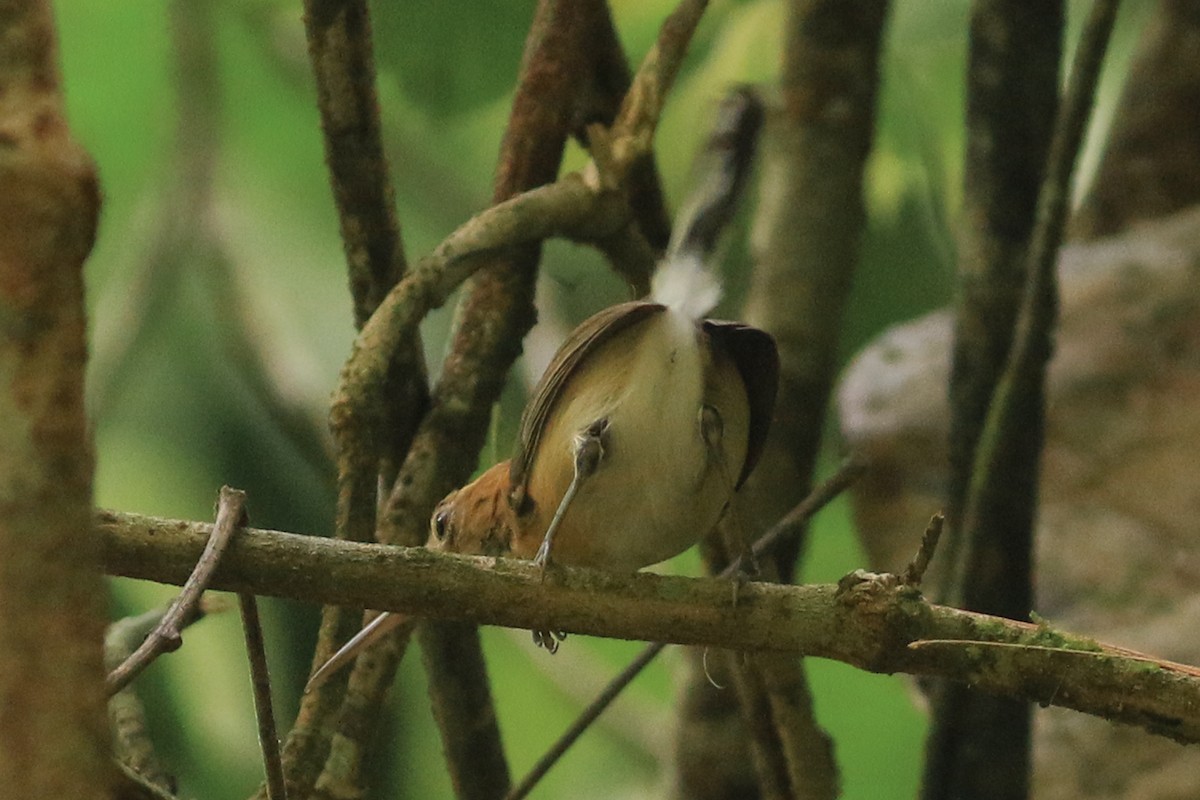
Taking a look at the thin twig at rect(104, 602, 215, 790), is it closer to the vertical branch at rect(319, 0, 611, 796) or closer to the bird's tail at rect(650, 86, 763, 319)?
the vertical branch at rect(319, 0, 611, 796)

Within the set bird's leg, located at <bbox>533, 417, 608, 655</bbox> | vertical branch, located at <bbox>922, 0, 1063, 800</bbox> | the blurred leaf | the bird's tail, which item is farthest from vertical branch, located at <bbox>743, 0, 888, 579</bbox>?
bird's leg, located at <bbox>533, 417, 608, 655</bbox>

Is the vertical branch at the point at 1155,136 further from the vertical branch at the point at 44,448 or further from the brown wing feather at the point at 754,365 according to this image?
the vertical branch at the point at 44,448

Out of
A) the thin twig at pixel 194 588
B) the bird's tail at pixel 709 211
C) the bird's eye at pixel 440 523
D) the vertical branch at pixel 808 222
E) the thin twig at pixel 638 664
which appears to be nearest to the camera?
the thin twig at pixel 194 588

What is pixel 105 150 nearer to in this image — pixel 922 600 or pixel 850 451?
pixel 850 451

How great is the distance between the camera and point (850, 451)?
9.85ft

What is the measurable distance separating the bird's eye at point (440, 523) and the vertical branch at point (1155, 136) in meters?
2.42

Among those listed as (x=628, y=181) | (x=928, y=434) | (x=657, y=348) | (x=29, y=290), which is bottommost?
(x=29, y=290)

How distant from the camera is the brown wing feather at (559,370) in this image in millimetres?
1453

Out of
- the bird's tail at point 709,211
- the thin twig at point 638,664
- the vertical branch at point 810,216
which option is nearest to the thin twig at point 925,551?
the bird's tail at point 709,211

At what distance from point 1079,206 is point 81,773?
3384mm

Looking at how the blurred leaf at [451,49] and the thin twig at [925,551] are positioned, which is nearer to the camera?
the thin twig at [925,551]

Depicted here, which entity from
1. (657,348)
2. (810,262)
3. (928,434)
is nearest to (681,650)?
(810,262)

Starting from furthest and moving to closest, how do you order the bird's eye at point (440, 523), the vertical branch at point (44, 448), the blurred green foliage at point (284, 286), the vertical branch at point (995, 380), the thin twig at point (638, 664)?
the blurred green foliage at point (284, 286)
the vertical branch at point (995, 380)
the thin twig at point (638, 664)
the bird's eye at point (440, 523)
the vertical branch at point (44, 448)

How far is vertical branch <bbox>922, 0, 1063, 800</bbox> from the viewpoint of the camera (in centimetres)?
215
